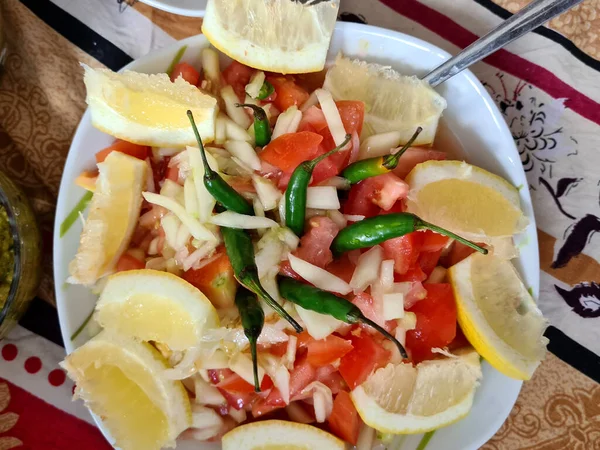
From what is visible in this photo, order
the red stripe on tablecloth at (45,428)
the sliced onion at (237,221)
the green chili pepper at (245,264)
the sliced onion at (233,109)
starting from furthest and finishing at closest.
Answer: the red stripe on tablecloth at (45,428)
the sliced onion at (233,109)
the sliced onion at (237,221)
the green chili pepper at (245,264)

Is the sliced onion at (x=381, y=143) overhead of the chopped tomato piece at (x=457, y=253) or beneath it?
overhead

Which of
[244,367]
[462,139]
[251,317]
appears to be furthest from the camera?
[462,139]

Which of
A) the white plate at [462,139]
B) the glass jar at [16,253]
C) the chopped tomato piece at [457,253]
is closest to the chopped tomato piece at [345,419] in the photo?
the white plate at [462,139]

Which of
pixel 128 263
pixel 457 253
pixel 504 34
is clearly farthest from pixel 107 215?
pixel 504 34

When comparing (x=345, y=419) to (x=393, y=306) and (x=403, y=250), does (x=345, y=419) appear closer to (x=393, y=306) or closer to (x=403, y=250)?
(x=393, y=306)

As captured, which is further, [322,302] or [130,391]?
[130,391]

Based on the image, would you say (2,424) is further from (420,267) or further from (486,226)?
(486,226)

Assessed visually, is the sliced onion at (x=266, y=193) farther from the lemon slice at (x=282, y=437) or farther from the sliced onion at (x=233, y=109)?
the lemon slice at (x=282, y=437)
